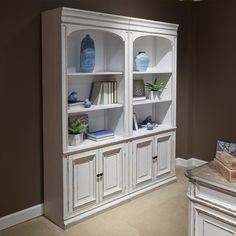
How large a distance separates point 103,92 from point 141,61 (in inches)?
26.0

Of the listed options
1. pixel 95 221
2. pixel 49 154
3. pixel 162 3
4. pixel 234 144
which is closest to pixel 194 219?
pixel 95 221

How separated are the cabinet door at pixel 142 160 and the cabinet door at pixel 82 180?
0.58 metres

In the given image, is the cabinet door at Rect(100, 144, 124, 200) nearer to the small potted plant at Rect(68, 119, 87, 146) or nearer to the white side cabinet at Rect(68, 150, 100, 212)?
the white side cabinet at Rect(68, 150, 100, 212)

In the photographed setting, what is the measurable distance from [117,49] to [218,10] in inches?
68.3

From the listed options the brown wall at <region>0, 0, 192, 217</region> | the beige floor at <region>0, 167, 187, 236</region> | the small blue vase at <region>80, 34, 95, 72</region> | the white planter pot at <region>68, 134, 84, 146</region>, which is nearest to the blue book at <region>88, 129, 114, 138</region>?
the white planter pot at <region>68, 134, 84, 146</region>

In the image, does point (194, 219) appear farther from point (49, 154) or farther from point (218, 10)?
point (218, 10)

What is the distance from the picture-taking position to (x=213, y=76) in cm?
462

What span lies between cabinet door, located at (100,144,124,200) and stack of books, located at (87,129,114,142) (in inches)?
4.6

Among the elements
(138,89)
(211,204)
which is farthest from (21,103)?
(211,204)

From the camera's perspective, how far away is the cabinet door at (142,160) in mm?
3719

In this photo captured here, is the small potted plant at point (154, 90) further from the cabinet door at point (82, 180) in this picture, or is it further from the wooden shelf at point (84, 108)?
the cabinet door at point (82, 180)

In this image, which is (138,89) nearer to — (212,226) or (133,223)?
(133,223)

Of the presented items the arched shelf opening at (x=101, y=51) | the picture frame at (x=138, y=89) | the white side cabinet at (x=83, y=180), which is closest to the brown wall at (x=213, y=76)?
the picture frame at (x=138, y=89)

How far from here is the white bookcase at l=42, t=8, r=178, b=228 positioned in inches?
120
